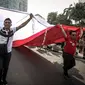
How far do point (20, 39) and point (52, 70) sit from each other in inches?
72.9

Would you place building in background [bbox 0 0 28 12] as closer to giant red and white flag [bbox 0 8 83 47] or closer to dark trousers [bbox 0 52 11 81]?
giant red and white flag [bbox 0 8 83 47]

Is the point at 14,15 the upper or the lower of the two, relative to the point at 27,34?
upper

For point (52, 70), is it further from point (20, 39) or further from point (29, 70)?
point (20, 39)

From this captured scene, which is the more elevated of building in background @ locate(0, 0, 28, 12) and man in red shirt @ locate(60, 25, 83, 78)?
man in red shirt @ locate(60, 25, 83, 78)

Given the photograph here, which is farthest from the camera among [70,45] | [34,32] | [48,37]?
[34,32]

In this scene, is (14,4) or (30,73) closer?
(30,73)

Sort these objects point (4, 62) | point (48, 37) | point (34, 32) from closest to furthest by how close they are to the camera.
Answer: point (4, 62)
point (48, 37)
point (34, 32)

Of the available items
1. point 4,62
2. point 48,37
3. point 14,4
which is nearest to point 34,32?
point 48,37

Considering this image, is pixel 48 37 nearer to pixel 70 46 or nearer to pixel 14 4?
pixel 70 46

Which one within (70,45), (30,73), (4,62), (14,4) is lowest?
(14,4)

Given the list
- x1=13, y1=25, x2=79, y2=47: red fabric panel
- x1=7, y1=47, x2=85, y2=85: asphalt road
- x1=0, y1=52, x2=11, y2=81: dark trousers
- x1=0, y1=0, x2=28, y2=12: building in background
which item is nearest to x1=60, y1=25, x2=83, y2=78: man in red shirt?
x1=13, y1=25, x2=79, y2=47: red fabric panel

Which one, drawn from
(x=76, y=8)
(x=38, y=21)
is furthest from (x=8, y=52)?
(x=76, y=8)

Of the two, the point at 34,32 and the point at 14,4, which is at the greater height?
the point at 34,32

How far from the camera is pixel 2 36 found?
233 inches
